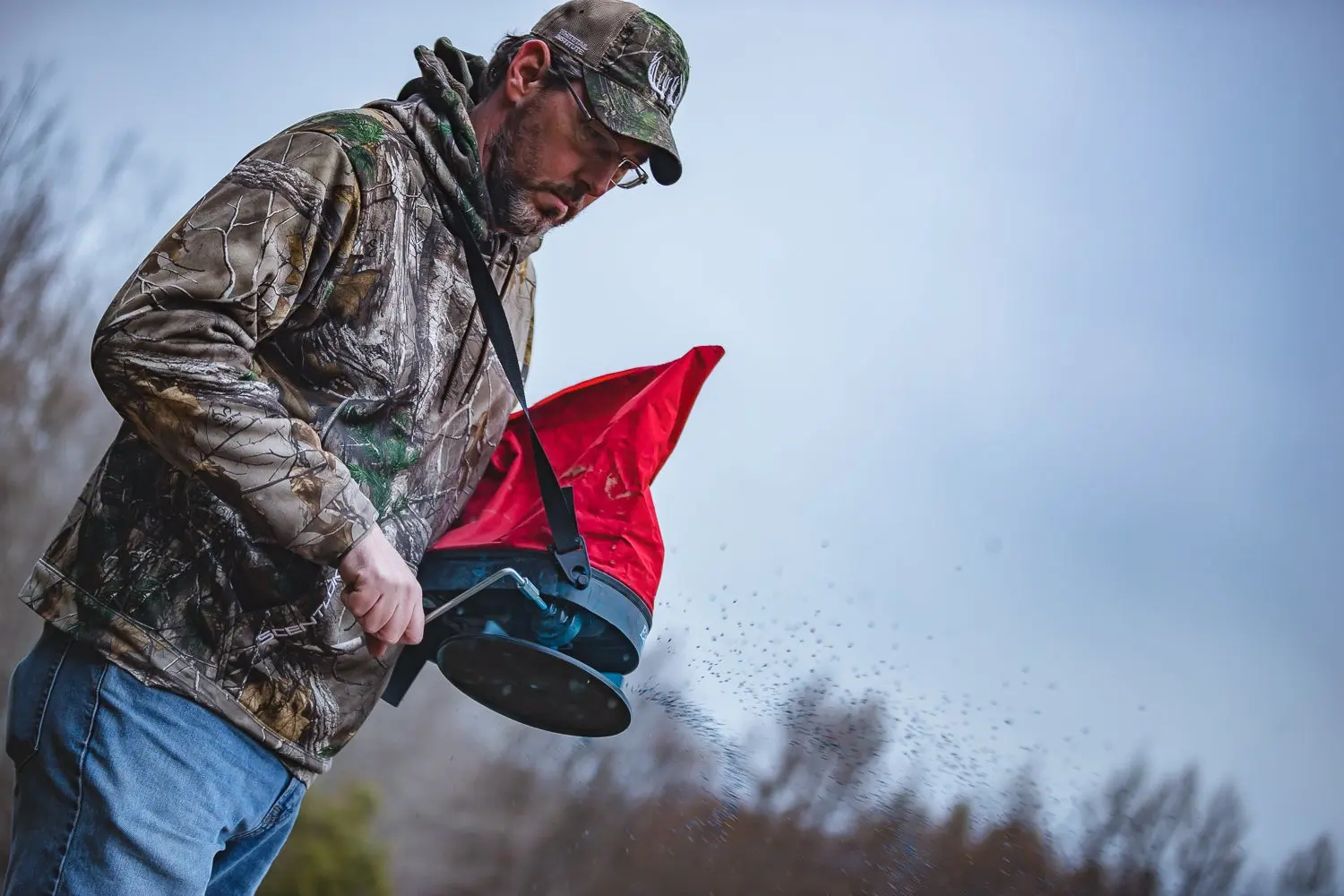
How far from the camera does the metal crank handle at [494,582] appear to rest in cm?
158

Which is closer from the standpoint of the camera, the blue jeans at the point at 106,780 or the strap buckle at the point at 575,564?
the blue jeans at the point at 106,780

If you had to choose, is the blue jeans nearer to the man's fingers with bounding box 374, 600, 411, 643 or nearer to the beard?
the man's fingers with bounding box 374, 600, 411, 643

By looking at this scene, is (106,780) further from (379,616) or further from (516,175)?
(516,175)

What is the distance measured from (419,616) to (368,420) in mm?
315

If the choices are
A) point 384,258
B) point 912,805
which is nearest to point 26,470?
point 912,805

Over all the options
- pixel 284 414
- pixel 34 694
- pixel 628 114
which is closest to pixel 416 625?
pixel 284 414

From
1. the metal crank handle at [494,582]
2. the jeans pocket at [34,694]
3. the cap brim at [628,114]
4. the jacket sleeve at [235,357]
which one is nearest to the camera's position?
the jacket sleeve at [235,357]

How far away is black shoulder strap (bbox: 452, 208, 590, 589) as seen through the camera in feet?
5.48

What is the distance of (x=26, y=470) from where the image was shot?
1527 centimetres

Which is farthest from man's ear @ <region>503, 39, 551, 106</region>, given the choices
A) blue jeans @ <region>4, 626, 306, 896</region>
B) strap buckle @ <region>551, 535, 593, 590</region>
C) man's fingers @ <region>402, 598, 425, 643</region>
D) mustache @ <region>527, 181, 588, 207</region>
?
blue jeans @ <region>4, 626, 306, 896</region>

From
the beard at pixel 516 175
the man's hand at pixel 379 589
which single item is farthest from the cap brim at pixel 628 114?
the man's hand at pixel 379 589

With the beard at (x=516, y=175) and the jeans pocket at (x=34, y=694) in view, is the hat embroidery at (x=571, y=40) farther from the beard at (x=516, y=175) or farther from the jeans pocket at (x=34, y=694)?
the jeans pocket at (x=34, y=694)

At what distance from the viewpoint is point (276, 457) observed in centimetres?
133

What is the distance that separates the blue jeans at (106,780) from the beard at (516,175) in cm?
87
